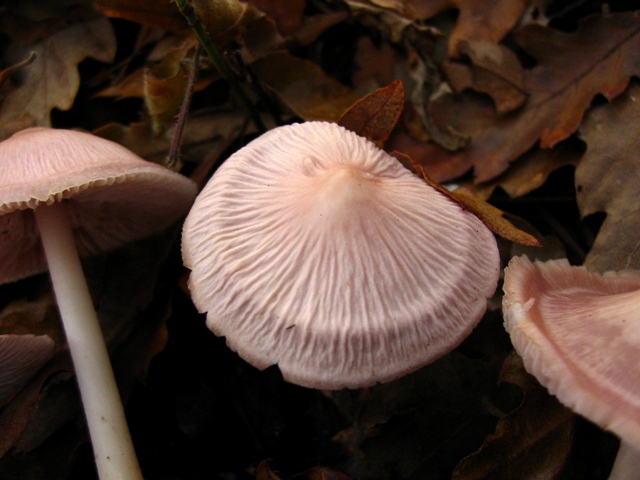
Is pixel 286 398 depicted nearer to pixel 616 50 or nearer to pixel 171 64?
pixel 171 64

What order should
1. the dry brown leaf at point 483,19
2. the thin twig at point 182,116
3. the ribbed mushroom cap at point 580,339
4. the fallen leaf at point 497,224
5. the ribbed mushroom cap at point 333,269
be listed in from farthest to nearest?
1. the dry brown leaf at point 483,19
2. the thin twig at point 182,116
3. the fallen leaf at point 497,224
4. the ribbed mushroom cap at point 333,269
5. the ribbed mushroom cap at point 580,339

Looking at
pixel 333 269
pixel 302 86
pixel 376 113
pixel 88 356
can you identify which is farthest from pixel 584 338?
pixel 88 356

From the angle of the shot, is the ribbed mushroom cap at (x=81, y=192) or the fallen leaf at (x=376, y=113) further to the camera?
the fallen leaf at (x=376, y=113)

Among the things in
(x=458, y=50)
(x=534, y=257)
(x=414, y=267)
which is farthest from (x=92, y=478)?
(x=458, y=50)

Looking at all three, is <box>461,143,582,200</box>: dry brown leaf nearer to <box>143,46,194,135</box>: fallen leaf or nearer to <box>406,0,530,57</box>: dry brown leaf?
<box>406,0,530,57</box>: dry brown leaf

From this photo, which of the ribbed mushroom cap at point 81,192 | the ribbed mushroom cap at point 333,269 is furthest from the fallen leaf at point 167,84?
the ribbed mushroom cap at point 333,269

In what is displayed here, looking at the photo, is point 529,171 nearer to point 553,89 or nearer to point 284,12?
point 553,89

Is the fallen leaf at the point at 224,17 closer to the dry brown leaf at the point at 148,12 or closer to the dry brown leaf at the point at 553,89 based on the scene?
the dry brown leaf at the point at 148,12
